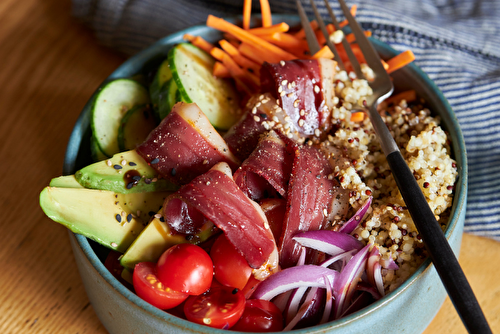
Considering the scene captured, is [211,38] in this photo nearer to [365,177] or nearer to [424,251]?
[365,177]

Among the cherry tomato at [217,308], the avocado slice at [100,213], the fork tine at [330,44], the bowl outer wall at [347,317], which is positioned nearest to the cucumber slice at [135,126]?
the bowl outer wall at [347,317]

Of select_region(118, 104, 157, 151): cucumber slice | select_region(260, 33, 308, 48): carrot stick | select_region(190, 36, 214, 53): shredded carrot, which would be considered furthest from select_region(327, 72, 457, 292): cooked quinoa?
select_region(118, 104, 157, 151): cucumber slice

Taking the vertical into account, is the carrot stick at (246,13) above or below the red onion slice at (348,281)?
above

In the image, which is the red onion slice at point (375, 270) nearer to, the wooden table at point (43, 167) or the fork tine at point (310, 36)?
the wooden table at point (43, 167)

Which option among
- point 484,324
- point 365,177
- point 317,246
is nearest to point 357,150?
point 365,177

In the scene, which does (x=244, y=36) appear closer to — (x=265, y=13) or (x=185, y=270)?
(x=265, y=13)

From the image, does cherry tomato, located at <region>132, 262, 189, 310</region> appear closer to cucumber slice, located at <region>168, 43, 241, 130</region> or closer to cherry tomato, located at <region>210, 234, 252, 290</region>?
cherry tomato, located at <region>210, 234, 252, 290</region>

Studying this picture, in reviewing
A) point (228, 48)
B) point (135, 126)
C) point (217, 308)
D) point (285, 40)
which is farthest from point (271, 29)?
point (217, 308)
